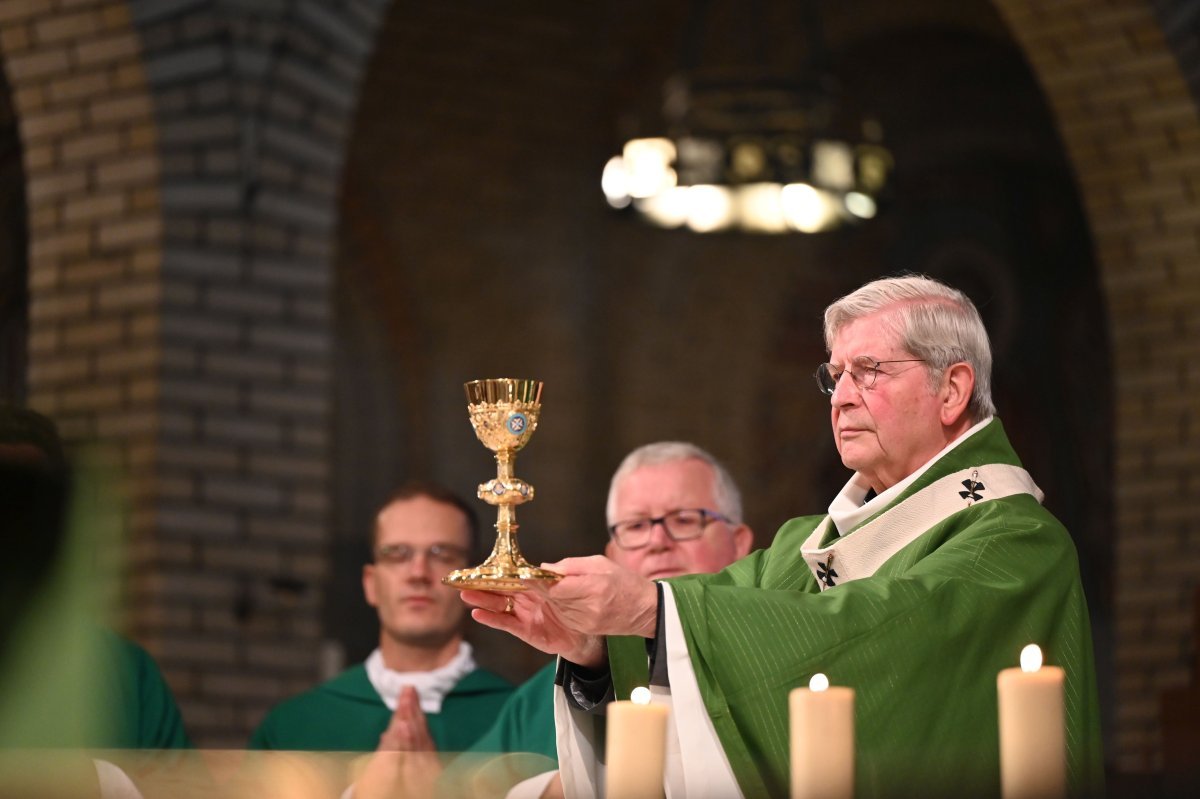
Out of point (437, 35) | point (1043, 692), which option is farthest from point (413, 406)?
point (1043, 692)

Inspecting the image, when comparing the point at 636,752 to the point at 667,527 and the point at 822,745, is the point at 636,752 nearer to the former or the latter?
the point at 822,745

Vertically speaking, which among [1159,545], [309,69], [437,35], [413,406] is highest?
[437,35]

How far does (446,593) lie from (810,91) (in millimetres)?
3209

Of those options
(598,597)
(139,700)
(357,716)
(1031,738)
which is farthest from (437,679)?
(1031,738)

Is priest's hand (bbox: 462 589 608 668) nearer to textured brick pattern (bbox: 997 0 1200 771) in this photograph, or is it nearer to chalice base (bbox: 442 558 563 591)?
chalice base (bbox: 442 558 563 591)

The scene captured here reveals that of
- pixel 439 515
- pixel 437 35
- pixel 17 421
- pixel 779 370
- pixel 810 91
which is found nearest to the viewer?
pixel 17 421

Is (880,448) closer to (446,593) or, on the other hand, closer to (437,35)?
(446,593)

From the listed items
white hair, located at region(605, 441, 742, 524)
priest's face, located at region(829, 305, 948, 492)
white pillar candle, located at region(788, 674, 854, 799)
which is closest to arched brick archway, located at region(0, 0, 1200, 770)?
white hair, located at region(605, 441, 742, 524)

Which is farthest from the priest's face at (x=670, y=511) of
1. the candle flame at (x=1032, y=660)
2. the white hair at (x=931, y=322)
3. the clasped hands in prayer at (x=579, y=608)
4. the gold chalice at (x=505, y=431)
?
the candle flame at (x=1032, y=660)

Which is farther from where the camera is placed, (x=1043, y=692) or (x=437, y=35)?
(x=437, y=35)

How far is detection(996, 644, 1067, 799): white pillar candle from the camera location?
7.23ft

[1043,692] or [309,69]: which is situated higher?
[309,69]

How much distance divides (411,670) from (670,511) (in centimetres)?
114

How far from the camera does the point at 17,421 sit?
11.8 feet
